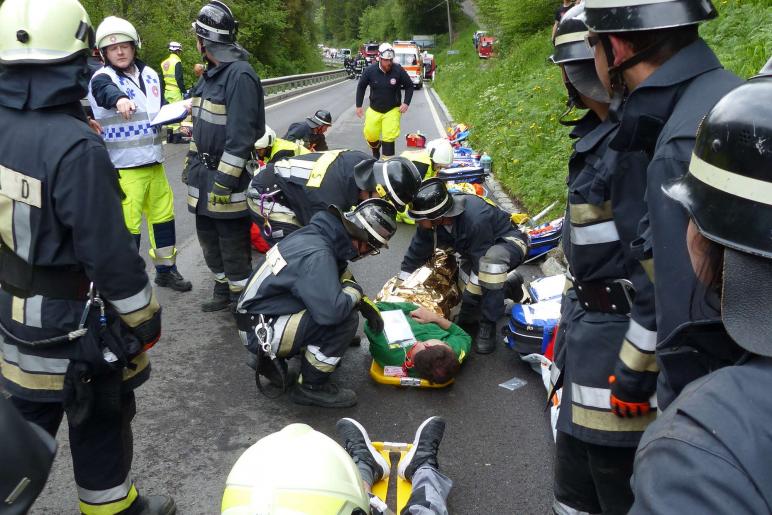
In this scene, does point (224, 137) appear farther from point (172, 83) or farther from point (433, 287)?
point (172, 83)

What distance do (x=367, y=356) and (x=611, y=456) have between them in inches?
118

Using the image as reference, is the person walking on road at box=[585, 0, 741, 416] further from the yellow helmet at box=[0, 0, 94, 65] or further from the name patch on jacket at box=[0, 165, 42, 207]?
the name patch on jacket at box=[0, 165, 42, 207]

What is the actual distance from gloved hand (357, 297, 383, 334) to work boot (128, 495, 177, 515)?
5.73ft

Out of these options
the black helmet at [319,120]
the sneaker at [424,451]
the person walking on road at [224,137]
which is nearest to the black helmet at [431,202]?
the person walking on road at [224,137]

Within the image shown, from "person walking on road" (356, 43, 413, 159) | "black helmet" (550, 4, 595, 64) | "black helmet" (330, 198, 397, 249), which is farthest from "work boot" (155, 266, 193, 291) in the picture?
"person walking on road" (356, 43, 413, 159)

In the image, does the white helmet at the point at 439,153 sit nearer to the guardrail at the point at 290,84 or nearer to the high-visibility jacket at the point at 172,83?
the high-visibility jacket at the point at 172,83

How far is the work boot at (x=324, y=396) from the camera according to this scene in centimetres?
446

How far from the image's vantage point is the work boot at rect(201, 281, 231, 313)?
599 centimetres

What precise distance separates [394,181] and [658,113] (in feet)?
10.3

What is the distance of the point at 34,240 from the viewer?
2566mm

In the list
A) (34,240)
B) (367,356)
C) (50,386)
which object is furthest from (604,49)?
(367,356)

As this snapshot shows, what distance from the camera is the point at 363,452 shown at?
11.6ft

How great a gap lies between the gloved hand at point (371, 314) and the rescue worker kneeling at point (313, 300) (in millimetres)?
38

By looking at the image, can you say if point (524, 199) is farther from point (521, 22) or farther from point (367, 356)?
point (521, 22)
